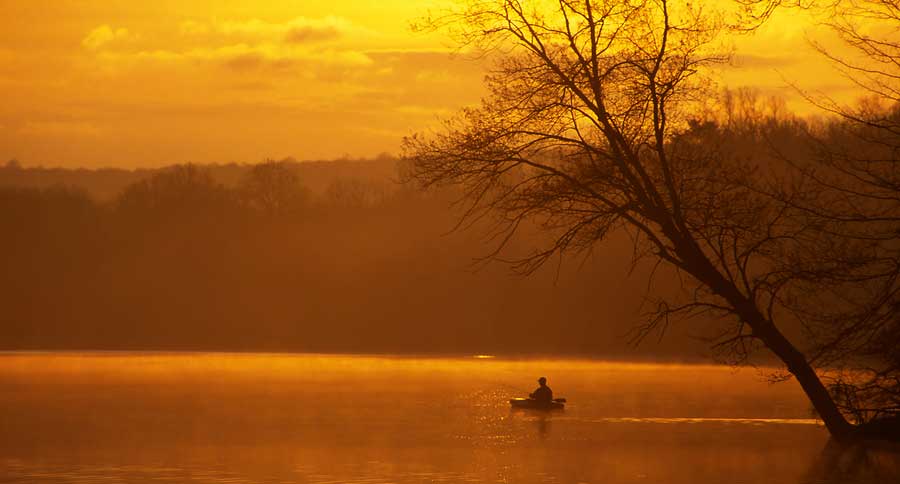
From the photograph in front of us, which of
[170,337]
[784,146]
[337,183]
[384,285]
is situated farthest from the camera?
[337,183]

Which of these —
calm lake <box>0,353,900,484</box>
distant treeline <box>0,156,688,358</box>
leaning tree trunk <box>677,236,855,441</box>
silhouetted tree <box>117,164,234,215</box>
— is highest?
silhouetted tree <box>117,164,234,215</box>

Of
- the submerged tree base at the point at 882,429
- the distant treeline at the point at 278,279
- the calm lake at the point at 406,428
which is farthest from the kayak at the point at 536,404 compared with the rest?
the distant treeline at the point at 278,279

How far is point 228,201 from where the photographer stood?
95312mm

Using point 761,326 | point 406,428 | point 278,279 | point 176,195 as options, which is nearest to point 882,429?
point 761,326

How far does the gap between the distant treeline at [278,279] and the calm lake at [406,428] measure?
1799cm

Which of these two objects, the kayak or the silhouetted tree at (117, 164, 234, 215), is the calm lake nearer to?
the kayak

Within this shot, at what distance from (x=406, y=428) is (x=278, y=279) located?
5614cm

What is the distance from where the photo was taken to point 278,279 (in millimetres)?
85375

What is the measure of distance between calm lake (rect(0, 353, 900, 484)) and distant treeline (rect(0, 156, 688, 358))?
18.0 metres

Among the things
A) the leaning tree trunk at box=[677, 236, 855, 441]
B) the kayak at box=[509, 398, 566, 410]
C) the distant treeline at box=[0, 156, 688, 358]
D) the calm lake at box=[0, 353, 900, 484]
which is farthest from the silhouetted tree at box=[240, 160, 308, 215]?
the leaning tree trunk at box=[677, 236, 855, 441]

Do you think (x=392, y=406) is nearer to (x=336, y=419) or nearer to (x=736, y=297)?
(x=336, y=419)

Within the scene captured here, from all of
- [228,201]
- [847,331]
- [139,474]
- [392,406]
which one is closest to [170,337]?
[228,201]

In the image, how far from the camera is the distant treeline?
68.6 m

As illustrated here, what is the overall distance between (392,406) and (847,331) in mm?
18029
